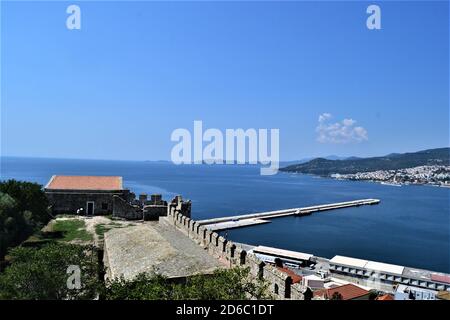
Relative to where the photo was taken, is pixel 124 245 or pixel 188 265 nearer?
pixel 188 265

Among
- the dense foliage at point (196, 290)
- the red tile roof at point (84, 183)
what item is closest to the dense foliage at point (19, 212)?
the red tile roof at point (84, 183)

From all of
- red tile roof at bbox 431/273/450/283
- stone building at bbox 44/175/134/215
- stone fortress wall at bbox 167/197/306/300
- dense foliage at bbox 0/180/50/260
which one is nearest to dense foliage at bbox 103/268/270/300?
stone fortress wall at bbox 167/197/306/300

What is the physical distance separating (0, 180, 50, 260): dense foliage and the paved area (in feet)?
17.0

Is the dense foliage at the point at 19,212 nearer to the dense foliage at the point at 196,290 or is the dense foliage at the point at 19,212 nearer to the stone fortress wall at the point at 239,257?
the stone fortress wall at the point at 239,257

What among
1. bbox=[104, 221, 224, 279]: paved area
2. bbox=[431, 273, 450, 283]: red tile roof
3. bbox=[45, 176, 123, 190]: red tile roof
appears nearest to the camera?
bbox=[104, 221, 224, 279]: paved area

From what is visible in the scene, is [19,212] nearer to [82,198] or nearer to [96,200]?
[82,198]

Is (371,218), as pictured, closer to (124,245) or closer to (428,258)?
(428,258)

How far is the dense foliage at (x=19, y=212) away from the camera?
20.5m

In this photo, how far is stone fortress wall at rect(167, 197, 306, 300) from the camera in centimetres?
1108

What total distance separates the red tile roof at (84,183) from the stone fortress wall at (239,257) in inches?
264

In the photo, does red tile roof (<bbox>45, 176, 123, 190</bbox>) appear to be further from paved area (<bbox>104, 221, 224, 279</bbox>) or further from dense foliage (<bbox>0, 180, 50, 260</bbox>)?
paved area (<bbox>104, 221, 224, 279</bbox>)
